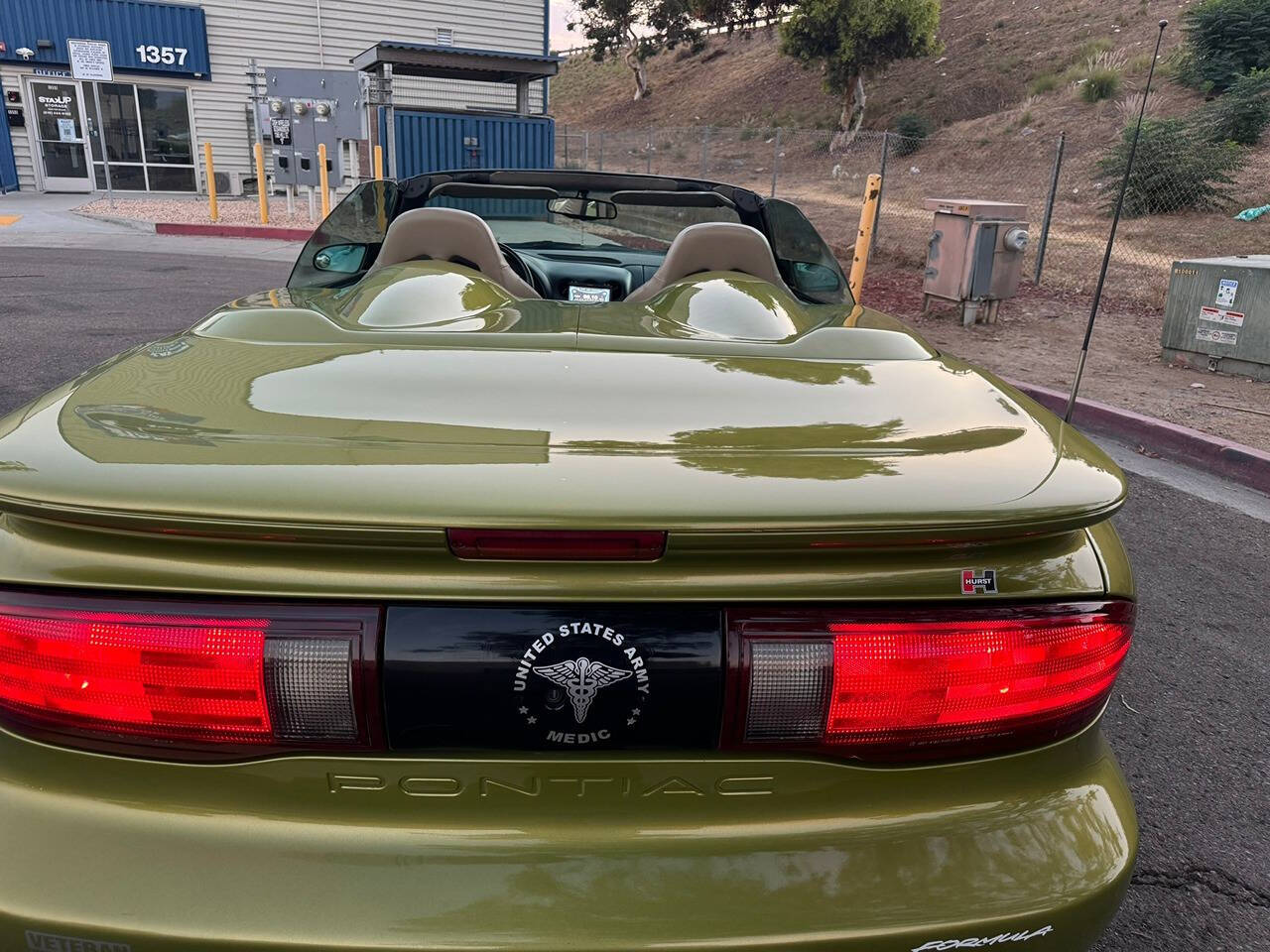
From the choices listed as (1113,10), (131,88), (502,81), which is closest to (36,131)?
(131,88)

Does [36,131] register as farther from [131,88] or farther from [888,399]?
[888,399]

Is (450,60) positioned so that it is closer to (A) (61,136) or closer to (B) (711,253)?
(A) (61,136)

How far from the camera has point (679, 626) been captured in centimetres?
118

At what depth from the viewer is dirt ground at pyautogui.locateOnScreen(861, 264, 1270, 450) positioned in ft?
21.4

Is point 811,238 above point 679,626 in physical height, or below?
above

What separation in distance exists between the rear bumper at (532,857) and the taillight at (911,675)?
5cm

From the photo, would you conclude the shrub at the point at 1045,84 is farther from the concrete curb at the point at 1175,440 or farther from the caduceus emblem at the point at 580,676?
the caduceus emblem at the point at 580,676

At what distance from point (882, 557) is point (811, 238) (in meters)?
2.40

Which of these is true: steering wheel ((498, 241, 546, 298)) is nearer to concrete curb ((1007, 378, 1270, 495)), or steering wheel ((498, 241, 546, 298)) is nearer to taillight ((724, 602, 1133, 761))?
taillight ((724, 602, 1133, 761))

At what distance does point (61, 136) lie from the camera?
21.0 meters

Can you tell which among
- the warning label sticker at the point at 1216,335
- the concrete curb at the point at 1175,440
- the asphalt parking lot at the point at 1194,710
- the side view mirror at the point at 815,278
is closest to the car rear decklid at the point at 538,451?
the asphalt parking lot at the point at 1194,710

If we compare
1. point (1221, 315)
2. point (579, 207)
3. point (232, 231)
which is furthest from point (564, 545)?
point (232, 231)

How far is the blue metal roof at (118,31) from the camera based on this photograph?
2008 centimetres

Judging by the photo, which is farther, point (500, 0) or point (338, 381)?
point (500, 0)
